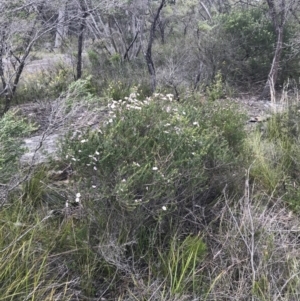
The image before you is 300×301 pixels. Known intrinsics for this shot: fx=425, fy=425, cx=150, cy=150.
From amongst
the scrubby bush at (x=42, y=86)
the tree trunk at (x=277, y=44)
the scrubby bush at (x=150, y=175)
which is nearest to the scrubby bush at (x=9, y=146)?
the scrubby bush at (x=150, y=175)

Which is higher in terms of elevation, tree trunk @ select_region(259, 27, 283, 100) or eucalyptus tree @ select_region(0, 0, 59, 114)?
eucalyptus tree @ select_region(0, 0, 59, 114)

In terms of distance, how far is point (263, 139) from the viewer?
481 cm

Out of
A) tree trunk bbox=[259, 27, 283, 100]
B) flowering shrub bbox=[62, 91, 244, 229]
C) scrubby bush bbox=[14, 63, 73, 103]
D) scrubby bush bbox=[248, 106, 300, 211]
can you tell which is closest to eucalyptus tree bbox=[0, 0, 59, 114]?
scrubby bush bbox=[14, 63, 73, 103]

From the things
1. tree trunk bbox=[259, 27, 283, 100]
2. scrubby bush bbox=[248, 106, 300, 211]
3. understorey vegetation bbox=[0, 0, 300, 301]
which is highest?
understorey vegetation bbox=[0, 0, 300, 301]

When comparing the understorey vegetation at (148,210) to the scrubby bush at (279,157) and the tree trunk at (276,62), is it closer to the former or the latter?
the scrubby bush at (279,157)

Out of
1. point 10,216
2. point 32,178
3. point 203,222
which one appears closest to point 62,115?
point 32,178

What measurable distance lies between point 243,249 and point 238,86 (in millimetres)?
7142

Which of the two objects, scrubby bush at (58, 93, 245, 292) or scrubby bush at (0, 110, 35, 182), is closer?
scrubby bush at (58, 93, 245, 292)

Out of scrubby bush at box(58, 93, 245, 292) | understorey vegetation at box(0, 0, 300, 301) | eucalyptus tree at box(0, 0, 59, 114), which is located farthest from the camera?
eucalyptus tree at box(0, 0, 59, 114)

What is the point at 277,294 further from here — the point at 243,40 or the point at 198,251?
the point at 243,40

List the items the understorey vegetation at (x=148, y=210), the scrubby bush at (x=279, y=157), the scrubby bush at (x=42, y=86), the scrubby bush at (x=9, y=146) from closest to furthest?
the understorey vegetation at (x=148, y=210) → the scrubby bush at (x=9, y=146) → the scrubby bush at (x=279, y=157) → the scrubby bush at (x=42, y=86)

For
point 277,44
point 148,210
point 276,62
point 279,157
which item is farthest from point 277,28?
point 148,210

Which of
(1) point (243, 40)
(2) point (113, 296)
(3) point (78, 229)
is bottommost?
(1) point (243, 40)

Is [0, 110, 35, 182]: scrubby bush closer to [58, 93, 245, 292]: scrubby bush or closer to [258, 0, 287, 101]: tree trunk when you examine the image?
[58, 93, 245, 292]: scrubby bush
